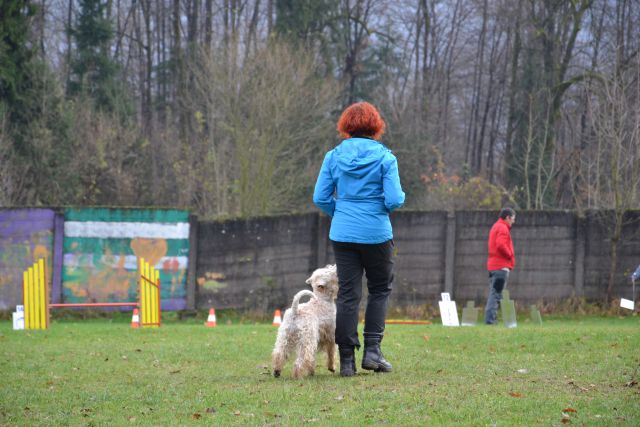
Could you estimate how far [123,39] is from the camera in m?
40.2

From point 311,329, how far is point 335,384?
663 millimetres

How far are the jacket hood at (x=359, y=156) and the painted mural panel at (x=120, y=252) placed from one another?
10.8 m

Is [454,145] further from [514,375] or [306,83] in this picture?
[514,375]

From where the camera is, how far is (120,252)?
17.7 meters

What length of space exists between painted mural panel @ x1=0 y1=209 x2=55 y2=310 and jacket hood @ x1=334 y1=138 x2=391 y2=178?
11.3m

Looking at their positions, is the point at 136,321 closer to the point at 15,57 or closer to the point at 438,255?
the point at 438,255

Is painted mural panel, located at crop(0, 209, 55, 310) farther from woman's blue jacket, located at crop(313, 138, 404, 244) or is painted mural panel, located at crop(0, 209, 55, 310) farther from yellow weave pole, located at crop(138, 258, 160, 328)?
woman's blue jacket, located at crop(313, 138, 404, 244)

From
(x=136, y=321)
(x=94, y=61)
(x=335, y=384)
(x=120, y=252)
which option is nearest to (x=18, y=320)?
(x=136, y=321)

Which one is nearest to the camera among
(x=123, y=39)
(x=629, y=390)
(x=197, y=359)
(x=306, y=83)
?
(x=629, y=390)

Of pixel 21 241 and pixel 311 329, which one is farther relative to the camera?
pixel 21 241

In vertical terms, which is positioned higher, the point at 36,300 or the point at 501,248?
the point at 501,248

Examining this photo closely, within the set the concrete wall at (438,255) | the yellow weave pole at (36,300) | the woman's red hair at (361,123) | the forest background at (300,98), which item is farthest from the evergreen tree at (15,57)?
the woman's red hair at (361,123)

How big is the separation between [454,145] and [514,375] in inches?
1333

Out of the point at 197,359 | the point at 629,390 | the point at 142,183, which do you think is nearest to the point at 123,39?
the point at 142,183
